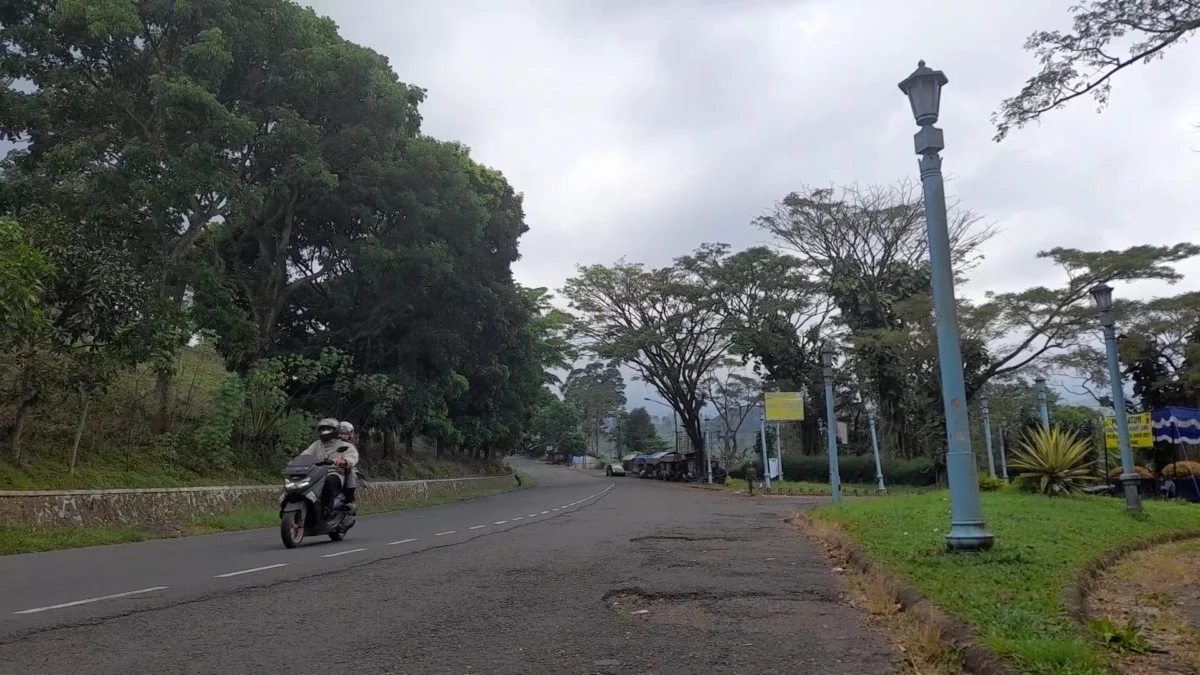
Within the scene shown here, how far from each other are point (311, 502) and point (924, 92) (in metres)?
8.21

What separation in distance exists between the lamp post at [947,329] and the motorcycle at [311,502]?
7.11 meters

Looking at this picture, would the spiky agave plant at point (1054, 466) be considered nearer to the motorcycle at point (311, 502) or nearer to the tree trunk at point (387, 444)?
the motorcycle at point (311, 502)

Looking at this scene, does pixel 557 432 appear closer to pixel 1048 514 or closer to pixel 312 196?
pixel 312 196

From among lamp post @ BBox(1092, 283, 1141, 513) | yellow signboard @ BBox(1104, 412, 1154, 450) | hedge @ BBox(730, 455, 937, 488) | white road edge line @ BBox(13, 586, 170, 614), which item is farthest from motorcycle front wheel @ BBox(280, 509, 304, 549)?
hedge @ BBox(730, 455, 937, 488)

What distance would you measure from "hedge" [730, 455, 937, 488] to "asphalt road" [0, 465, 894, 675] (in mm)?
25929

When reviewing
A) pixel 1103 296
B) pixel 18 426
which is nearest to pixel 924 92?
pixel 1103 296

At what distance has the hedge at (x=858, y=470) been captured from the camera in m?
35.3

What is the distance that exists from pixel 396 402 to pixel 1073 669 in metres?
20.9

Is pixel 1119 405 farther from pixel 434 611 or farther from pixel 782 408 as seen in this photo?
pixel 782 408

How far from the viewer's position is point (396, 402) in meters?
23.1

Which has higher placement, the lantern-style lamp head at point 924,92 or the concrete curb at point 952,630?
the lantern-style lamp head at point 924,92

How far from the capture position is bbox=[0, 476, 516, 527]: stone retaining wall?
445 inches

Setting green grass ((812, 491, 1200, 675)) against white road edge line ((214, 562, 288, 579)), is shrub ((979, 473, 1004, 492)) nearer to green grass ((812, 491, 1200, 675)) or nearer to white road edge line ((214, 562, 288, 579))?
green grass ((812, 491, 1200, 675))

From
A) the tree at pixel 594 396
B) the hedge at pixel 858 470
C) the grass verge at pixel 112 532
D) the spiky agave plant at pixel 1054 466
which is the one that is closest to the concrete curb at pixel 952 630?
the grass verge at pixel 112 532
